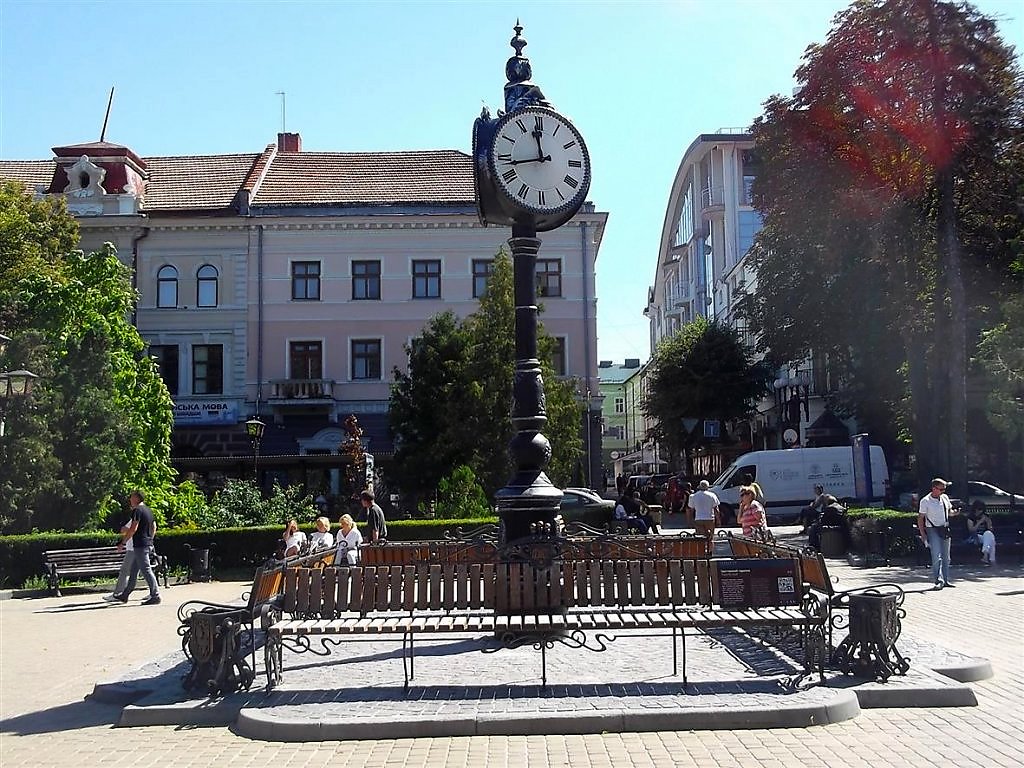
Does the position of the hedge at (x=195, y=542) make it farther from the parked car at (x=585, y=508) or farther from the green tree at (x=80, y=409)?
the parked car at (x=585, y=508)

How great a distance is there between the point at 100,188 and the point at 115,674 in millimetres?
33420

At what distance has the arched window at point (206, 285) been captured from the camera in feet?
132

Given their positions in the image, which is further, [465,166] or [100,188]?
[465,166]

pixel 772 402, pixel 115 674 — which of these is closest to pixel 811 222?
pixel 115 674

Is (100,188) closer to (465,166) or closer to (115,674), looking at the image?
(465,166)

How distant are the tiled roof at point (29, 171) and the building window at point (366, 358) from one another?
47.3 ft

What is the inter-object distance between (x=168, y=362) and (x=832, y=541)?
26.4 m

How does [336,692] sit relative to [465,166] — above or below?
below

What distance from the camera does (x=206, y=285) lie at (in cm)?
4047

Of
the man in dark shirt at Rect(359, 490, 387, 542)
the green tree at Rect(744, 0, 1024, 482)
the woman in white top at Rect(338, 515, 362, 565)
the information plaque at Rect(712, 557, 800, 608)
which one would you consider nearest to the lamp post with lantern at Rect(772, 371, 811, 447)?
the green tree at Rect(744, 0, 1024, 482)

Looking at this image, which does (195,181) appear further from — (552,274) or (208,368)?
(552,274)

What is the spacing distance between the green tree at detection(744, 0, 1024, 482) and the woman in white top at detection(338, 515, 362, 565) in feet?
48.9

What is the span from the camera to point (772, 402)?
62250 mm

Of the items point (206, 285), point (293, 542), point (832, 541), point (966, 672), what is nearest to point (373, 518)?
point (293, 542)
